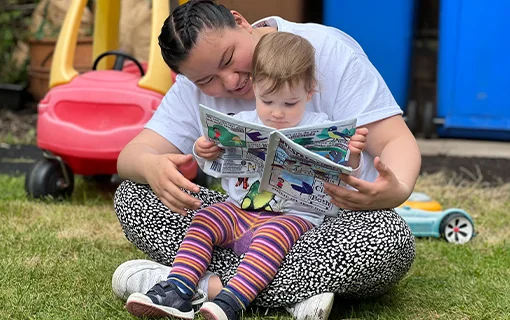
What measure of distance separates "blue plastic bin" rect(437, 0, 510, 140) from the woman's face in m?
2.35

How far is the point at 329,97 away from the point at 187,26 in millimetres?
358

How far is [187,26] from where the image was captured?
1831 millimetres

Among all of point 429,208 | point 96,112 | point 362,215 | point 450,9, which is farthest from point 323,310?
point 450,9

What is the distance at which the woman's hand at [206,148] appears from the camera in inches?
69.9

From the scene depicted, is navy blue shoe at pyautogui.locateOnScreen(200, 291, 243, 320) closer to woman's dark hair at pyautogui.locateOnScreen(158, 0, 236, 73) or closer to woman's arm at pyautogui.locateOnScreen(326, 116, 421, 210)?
woman's arm at pyautogui.locateOnScreen(326, 116, 421, 210)

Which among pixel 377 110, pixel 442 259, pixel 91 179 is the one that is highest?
pixel 377 110

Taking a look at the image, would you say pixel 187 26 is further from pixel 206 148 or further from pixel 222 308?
pixel 222 308

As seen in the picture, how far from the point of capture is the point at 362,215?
1754 mm

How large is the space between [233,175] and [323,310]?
371 mm

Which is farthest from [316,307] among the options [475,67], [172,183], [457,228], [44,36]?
[44,36]

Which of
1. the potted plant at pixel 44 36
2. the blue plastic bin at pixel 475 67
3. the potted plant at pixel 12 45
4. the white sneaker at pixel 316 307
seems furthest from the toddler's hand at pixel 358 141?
the potted plant at pixel 12 45

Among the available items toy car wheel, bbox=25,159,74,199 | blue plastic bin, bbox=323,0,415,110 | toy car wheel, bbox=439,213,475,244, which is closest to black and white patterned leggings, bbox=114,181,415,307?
toy car wheel, bbox=439,213,475,244

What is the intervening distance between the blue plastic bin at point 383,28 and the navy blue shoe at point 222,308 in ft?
9.00

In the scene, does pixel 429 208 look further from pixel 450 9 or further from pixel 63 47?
pixel 450 9
